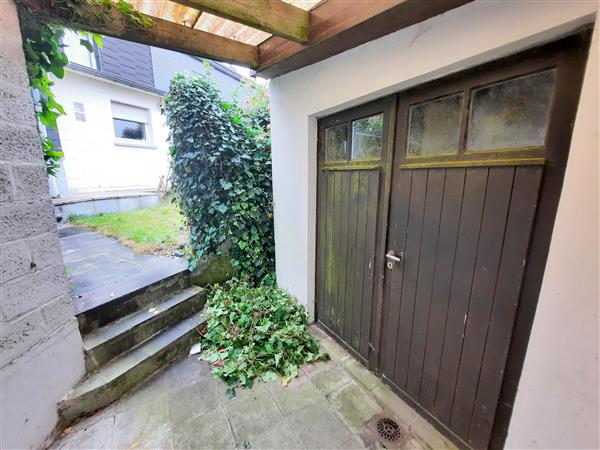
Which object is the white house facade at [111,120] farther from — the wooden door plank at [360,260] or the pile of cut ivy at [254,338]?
the wooden door plank at [360,260]

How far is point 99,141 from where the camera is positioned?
6.08 meters

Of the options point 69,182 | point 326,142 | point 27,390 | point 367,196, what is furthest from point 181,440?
point 69,182

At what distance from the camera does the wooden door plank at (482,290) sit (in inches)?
47.5

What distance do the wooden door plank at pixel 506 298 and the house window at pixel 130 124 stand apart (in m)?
8.40

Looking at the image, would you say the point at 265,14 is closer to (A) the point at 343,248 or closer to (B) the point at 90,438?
(A) the point at 343,248

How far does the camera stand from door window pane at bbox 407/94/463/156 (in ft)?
4.53

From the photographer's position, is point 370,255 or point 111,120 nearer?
point 370,255

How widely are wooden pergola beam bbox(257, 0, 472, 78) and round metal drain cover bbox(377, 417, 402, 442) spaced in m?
2.45

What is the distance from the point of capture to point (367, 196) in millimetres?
1942

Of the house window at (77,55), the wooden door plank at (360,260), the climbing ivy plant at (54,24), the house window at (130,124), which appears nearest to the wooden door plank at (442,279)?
the wooden door plank at (360,260)

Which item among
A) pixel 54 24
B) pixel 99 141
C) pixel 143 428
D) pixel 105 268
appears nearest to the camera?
pixel 54 24

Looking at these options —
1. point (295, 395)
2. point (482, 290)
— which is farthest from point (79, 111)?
point (482, 290)

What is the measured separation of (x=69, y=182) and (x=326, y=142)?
6.72 meters

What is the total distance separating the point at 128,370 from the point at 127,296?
63 centimetres
